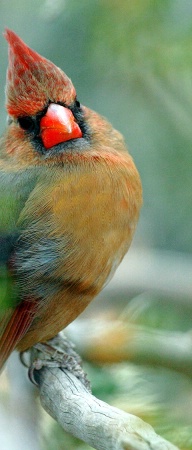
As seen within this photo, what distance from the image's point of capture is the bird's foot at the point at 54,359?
2.48 metres

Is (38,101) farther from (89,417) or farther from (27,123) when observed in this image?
(89,417)

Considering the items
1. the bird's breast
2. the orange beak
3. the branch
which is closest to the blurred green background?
the branch

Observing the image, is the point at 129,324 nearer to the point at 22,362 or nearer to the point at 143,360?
the point at 143,360

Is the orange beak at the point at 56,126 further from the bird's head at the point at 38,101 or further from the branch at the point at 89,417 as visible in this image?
the branch at the point at 89,417

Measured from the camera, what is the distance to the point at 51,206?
238 centimetres

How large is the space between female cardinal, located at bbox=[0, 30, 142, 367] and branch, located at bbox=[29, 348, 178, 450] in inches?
7.0

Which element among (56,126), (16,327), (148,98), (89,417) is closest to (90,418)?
(89,417)

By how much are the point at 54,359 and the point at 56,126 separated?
2.54 feet

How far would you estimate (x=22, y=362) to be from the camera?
9.07ft

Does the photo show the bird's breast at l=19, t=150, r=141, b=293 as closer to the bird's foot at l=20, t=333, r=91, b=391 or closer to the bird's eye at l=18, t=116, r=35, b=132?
the bird's eye at l=18, t=116, r=35, b=132

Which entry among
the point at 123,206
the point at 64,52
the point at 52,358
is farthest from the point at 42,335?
the point at 64,52

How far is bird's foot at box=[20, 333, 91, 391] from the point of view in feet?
8.13

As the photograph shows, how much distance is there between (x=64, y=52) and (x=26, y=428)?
5.32ft

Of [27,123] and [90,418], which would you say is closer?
[90,418]
